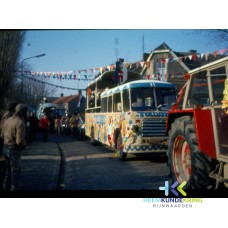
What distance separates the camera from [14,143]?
5340 mm

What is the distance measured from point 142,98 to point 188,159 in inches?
151

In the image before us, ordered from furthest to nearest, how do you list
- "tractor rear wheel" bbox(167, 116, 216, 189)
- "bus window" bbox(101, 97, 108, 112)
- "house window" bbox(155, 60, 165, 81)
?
"bus window" bbox(101, 97, 108, 112) → "house window" bbox(155, 60, 165, 81) → "tractor rear wheel" bbox(167, 116, 216, 189)

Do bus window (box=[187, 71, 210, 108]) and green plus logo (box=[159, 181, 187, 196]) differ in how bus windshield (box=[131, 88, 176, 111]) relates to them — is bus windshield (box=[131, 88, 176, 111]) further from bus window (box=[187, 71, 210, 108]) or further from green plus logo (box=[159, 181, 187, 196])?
green plus logo (box=[159, 181, 187, 196])

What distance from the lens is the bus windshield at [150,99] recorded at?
8.70m

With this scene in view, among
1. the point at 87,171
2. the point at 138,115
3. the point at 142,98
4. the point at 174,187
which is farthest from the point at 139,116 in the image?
the point at 174,187

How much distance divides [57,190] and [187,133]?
2.51m

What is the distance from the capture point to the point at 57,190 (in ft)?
18.1

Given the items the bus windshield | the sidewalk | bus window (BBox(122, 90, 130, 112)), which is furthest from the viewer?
bus window (BBox(122, 90, 130, 112))

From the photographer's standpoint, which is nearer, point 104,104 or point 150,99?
point 150,99

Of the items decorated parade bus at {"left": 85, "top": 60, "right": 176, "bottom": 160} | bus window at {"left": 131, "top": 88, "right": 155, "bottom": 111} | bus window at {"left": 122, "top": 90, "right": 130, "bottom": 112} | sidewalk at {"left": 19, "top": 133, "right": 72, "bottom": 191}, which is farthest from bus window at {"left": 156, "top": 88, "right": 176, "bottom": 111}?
sidewalk at {"left": 19, "top": 133, "right": 72, "bottom": 191}

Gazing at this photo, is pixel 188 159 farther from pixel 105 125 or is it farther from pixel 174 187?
pixel 105 125

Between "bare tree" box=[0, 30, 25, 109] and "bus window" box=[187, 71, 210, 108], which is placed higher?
"bare tree" box=[0, 30, 25, 109]

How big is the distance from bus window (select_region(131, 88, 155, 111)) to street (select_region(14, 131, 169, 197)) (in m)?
1.60

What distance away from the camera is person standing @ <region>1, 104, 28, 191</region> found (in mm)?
5297
